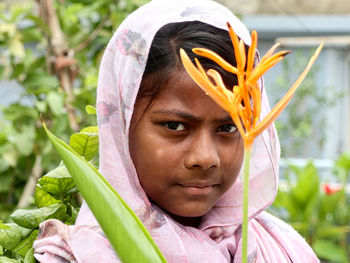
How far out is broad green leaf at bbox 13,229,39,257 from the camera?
1.07 meters

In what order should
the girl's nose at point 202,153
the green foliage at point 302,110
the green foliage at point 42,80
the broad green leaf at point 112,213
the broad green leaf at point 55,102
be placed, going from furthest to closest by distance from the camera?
the green foliage at point 302,110 → the green foliage at point 42,80 → the broad green leaf at point 55,102 → the girl's nose at point 202,153 → the broad green leaf at point 112,213

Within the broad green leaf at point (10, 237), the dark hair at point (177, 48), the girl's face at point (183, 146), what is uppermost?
the dark hair at point (177, 48)

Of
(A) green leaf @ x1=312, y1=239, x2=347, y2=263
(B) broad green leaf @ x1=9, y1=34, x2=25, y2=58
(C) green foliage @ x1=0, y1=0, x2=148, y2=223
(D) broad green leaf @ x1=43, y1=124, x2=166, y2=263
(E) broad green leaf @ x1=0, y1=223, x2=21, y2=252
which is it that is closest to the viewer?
(D) broad green leaf @ x1=43, y1=124, x2=166, y2=263

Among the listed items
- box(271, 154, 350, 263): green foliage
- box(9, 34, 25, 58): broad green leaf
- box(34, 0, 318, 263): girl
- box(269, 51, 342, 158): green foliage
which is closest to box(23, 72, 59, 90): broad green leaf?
box(9, 34, 25, 58): broad green leaf

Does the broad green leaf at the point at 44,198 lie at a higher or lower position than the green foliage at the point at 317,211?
higher

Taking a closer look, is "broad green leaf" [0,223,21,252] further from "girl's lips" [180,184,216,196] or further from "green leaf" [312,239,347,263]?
"green leaf" [312,239,347,263]

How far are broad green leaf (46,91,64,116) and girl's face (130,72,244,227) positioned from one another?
1.26 metres

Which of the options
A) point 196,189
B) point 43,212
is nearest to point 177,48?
point 196,189

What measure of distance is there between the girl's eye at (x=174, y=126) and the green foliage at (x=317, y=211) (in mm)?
→ 2998

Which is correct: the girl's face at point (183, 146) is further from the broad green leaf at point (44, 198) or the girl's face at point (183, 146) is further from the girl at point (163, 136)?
the broad green leaf at point (44, 198)

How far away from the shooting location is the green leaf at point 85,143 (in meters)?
1.12

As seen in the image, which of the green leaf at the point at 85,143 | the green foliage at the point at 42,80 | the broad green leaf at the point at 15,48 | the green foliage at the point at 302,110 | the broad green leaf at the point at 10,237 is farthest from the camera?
the green foliage at the point at 302,110

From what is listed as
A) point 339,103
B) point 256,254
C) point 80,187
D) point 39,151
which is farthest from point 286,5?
point 80,187

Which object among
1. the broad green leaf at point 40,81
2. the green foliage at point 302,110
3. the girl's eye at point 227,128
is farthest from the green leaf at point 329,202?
the girl's eye at point 227,128
